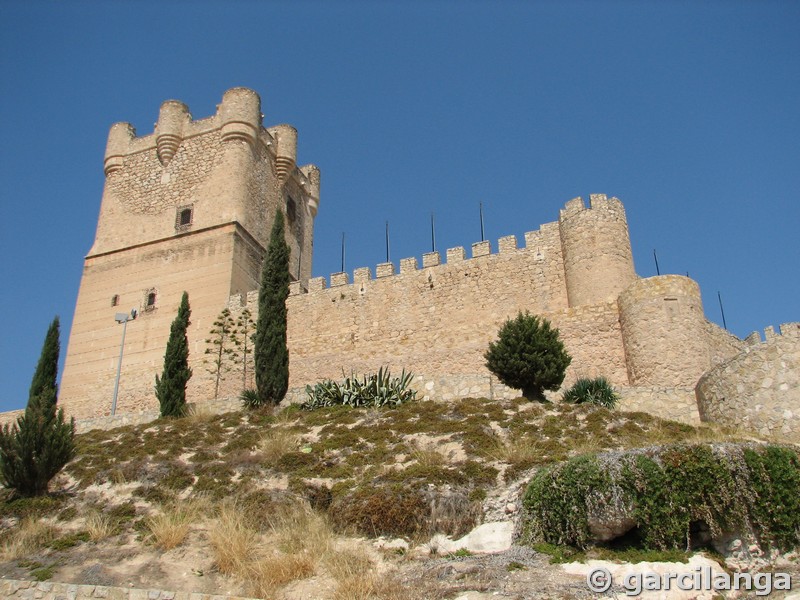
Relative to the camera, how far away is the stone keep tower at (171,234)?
2389cm

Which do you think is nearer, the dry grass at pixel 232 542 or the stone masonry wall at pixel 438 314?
the dry grass at pixel 232 542

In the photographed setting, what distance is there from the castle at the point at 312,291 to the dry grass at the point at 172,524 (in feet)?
23.5

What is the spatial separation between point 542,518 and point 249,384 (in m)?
14.7

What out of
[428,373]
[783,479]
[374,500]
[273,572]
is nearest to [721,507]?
[783,479]

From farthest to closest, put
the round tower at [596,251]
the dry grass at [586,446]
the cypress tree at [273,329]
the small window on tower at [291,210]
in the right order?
the small window on tower at [291,210], the round tower at [596,251], the cypress tree at [273,329], the dry grass at [586,446]

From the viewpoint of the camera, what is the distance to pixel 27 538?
10719 millimetres

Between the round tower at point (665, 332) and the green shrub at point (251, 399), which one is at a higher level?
the round tower at point (665, 332)

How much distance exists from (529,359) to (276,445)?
5567mm

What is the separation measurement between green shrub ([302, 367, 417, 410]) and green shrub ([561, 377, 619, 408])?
11.6 ft

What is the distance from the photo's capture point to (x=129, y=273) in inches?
1008

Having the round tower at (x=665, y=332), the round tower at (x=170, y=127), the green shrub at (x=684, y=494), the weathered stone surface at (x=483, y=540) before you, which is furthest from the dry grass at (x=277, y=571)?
the round tower at (x=170, y=127)

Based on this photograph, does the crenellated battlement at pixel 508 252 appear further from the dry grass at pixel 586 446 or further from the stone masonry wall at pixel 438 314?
the dry grass at pixel 586 446

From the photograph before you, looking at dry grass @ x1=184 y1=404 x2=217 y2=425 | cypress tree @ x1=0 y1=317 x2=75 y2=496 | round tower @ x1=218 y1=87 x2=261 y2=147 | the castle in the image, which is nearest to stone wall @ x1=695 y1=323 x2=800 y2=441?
the castle

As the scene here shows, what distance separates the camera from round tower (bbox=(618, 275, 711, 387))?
1672cm
